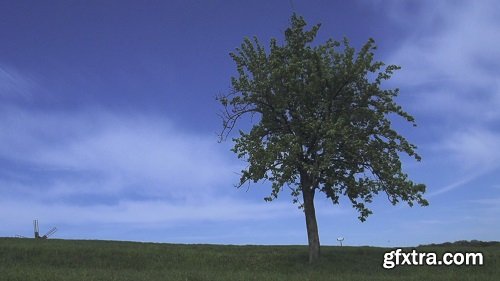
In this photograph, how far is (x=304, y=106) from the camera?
38.2m

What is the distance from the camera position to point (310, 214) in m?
37.7

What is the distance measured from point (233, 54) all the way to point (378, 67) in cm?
1107

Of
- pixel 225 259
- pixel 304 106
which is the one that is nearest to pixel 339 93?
pixel 304 106

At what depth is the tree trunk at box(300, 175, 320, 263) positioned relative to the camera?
36.2 m

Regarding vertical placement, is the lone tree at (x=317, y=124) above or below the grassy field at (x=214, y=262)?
above

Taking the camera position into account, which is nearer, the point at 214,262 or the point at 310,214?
the point at 214,262

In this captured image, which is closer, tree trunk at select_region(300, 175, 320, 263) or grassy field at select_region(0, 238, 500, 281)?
grassy field at select_region(0, 238, 500, 281)

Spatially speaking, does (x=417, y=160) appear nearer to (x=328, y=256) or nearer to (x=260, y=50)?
(x=328, y=256)

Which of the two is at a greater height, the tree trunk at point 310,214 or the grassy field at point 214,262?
the tree trunk at point 310,214

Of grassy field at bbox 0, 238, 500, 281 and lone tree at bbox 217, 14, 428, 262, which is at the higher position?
lone tree at bbox 217, 14, 428, 262

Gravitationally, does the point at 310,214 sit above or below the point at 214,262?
above

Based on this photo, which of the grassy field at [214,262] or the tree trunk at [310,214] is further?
the tree trunk at [310,214]

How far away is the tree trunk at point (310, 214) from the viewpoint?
3625cm

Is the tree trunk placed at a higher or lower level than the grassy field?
higher
